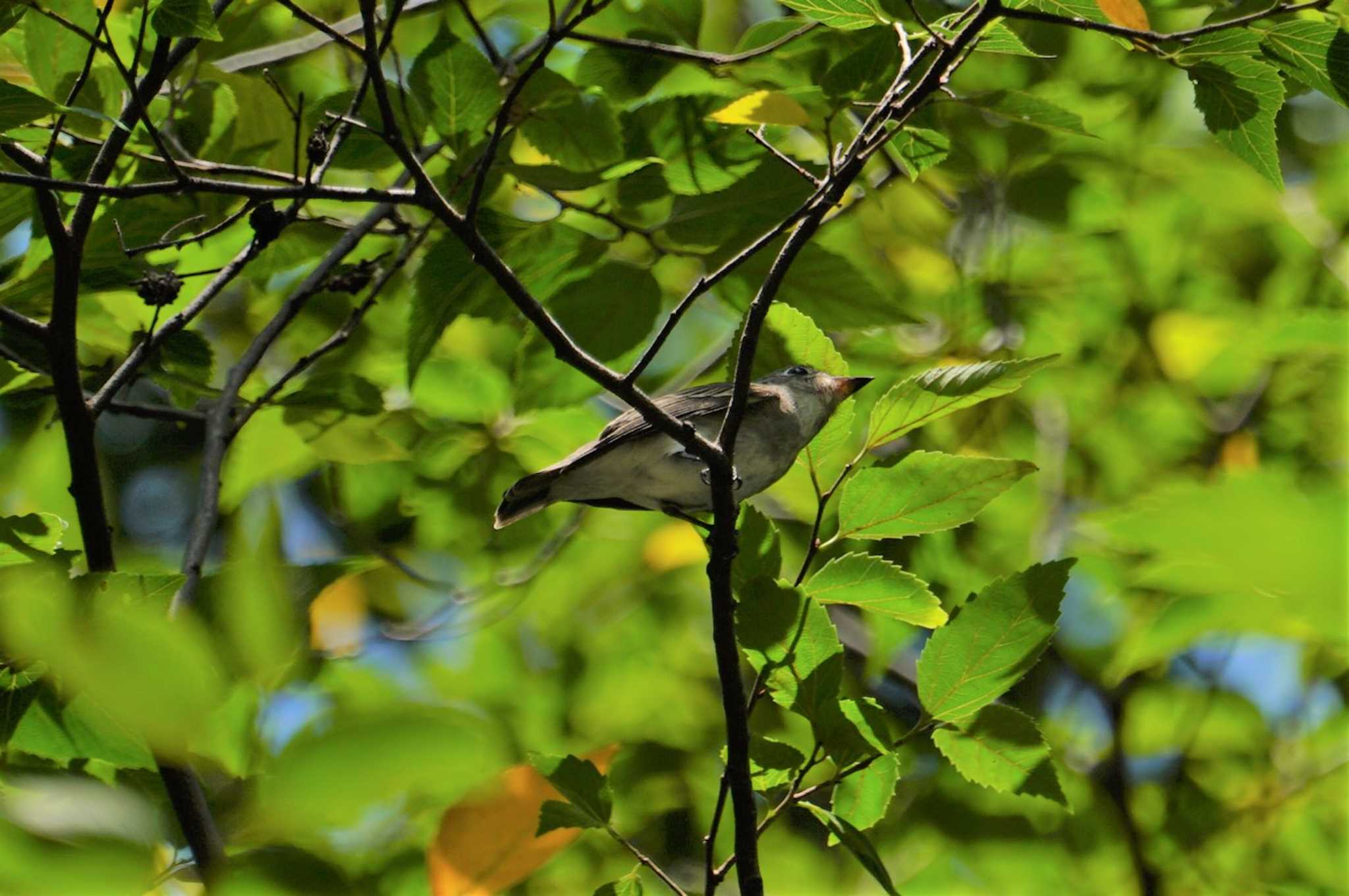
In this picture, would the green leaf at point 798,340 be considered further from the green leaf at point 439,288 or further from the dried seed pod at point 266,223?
the dried seed pod at point 266,223

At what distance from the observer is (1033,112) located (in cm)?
194

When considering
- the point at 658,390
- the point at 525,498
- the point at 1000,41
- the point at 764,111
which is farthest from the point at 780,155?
the point at 658,390

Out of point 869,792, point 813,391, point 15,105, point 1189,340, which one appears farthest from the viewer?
point 1189,340

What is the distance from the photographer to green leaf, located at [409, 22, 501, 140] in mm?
1941

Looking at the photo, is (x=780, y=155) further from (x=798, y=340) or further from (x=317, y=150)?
(x=317, y=150)

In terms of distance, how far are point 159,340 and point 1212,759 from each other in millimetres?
2795

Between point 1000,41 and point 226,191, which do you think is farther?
point 1000,41

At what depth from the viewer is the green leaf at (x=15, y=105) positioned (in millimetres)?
1576

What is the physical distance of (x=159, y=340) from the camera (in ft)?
7.21

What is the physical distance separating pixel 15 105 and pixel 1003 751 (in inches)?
60.1

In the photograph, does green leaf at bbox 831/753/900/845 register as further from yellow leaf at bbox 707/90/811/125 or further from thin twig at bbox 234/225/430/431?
thin twig at bbox 234/225/430/431

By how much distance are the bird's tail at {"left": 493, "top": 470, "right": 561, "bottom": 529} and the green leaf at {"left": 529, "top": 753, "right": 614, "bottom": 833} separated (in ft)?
3.44

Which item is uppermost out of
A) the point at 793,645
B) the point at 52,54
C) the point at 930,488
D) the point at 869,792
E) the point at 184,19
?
the point at 184,19

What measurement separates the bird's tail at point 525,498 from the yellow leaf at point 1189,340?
2.20m
